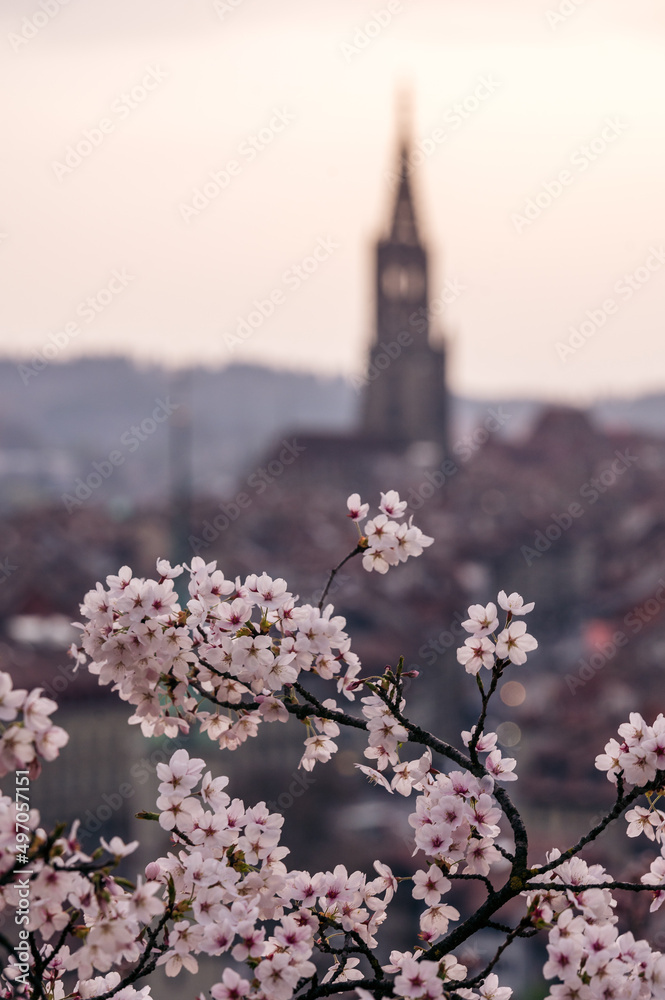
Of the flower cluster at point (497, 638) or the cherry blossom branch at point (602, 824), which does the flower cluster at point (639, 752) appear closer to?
the cherry blossom branch at point (602, 824)

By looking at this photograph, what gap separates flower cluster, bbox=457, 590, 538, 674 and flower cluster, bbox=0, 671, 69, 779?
117 centimetres

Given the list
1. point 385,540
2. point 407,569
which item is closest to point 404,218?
point 407,569

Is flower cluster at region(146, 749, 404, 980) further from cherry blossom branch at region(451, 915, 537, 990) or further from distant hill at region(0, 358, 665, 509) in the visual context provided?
distant hill at region(0, 358, 665, 509)

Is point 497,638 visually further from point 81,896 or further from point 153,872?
point 81,896

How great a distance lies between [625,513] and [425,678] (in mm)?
31054

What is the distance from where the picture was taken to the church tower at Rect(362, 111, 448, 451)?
3807 inches

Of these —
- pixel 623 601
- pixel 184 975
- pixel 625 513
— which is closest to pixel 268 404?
pixel 625 513

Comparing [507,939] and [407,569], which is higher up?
[407,569]

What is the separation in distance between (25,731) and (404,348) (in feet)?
313

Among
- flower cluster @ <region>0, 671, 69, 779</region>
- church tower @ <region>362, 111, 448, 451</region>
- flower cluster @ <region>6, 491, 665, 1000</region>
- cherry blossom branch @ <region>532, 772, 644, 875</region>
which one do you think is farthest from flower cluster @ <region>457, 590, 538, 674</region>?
church tower @ <region>362, 111, 448, 451</region>

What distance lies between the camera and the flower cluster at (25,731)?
2637mm

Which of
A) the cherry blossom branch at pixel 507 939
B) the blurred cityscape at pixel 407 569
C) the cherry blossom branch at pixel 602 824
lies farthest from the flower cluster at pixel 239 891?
the blurred cityscape at pixel 407 569

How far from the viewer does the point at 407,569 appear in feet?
212

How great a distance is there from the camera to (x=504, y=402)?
16450cm
